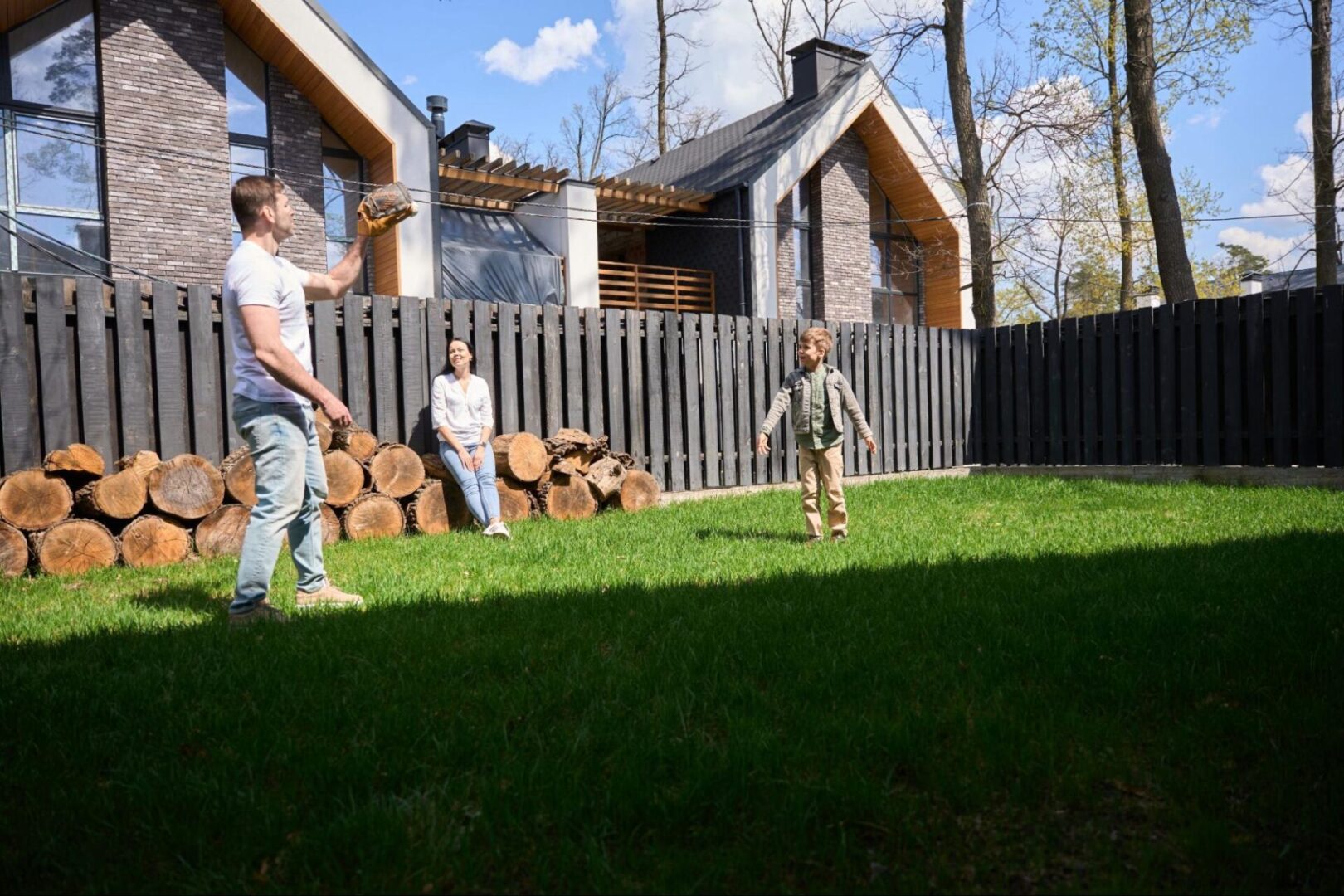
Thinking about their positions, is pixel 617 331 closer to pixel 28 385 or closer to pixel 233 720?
pixel 28 385

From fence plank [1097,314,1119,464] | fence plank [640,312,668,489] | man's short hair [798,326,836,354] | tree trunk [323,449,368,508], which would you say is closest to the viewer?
man's short hair [798,326,836,354]

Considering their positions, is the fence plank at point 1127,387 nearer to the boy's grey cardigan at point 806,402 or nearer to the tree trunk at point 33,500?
the boy's grey cardigan at point 806,402

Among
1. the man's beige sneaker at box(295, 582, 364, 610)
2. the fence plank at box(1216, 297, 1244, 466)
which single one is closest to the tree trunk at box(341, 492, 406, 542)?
the man's beige sneaker at box(295, 582, 364, 610)

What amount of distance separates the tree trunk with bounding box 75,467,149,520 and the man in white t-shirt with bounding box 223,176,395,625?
104 inches

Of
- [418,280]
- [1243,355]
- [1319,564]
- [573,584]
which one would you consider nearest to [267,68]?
[418,280]

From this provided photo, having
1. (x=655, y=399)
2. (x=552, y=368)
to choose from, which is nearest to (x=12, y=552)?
(x=552, y=368)

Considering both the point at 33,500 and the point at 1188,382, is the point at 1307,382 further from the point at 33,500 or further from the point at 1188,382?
the point at 33,500

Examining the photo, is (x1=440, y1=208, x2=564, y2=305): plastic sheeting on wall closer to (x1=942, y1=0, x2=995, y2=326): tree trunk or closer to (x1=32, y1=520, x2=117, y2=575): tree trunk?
(x1=942, y1=0, x2=995, y2=326): tree trunk

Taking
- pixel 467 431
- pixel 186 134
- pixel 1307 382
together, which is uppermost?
pixel 186 134

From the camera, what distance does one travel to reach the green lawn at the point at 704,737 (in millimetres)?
2080

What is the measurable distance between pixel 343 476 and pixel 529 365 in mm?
2380

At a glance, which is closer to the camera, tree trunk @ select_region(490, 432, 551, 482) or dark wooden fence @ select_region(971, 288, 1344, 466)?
tree trunk @ select_region(490, 432, 551, 482)

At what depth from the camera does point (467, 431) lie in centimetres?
800

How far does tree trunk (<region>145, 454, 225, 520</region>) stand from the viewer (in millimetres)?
6543
